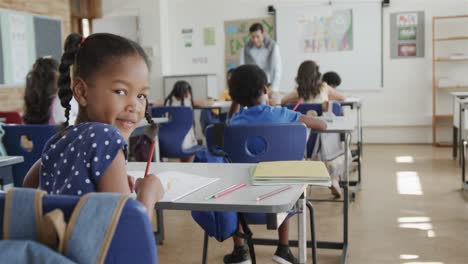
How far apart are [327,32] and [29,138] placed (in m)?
5.34

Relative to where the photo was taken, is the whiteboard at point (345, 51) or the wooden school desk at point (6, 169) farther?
the whiteboard at point (345, 51)

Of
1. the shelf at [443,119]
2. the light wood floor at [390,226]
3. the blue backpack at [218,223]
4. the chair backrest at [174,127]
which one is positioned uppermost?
the chair backrest at [174,127]

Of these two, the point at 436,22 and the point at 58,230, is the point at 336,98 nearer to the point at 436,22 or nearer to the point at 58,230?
the point at 436,22

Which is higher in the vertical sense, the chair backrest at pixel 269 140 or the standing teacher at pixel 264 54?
the standing teacher at pixel 264 54

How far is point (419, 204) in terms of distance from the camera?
3.72m

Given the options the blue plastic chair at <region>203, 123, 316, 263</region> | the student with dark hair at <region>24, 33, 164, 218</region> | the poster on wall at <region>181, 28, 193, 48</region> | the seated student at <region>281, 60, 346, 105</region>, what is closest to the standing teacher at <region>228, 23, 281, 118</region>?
the seated student at <region>281, 60, 346, 105</region>

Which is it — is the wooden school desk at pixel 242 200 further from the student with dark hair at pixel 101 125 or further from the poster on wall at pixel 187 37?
the poster on wall at pixel 187 37

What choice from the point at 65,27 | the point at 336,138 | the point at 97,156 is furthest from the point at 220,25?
the point at 97,156

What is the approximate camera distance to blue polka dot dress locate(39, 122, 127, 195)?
0.98 m

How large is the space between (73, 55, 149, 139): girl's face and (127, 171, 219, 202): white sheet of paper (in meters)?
0.22

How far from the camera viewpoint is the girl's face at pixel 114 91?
105 cm

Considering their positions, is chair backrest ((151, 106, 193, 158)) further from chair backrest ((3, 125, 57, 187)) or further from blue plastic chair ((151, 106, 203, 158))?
chair backrest ((3, 125, 57, 187))

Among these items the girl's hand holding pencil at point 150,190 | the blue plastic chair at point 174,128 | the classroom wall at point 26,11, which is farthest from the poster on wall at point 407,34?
the girl's hand holding pencil at point 150,190

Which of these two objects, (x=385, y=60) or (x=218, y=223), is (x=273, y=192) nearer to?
(x=218, y=223)
